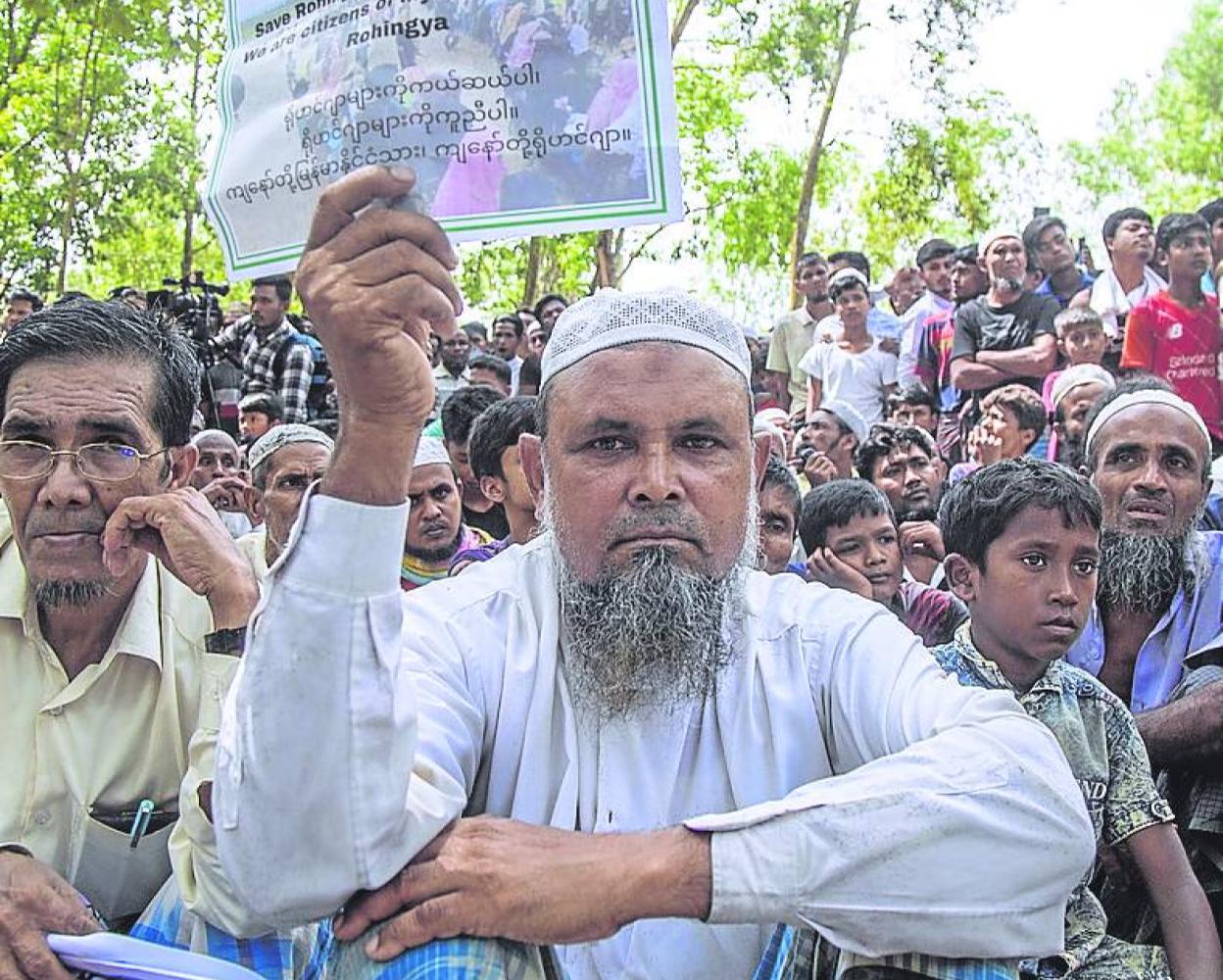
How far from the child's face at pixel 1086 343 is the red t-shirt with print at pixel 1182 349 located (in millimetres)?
205

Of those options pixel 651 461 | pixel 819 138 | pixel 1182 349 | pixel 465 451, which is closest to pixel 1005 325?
pixel 1182 349

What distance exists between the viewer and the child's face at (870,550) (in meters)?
4.91

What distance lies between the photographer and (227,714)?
2088 millimetres

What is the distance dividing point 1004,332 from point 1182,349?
1.26 m

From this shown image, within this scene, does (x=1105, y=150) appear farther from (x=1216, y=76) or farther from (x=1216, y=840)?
(x=1216, y=840)

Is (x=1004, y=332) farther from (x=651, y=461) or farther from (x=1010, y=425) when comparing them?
(x=651, y=461)

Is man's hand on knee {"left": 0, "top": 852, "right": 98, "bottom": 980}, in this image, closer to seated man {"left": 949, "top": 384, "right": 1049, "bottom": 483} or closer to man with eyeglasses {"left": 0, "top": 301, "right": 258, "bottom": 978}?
man with eyeglasses {"left": 0, "top": 301, "right": 258, "bottom": 978}

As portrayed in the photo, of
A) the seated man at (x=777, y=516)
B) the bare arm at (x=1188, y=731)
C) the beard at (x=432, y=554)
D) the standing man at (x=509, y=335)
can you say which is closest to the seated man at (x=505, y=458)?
the beard at (x=432, y=554)

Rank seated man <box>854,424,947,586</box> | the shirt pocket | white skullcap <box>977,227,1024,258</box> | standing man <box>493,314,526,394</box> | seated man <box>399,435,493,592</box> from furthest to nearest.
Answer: standing man <box>493,314,526,394</box>
white skullcap <box>977,227,1024,258</box>
seated man <box>854,424,947,586</box>
seated man <box>399,435,493,592</box>
the shirt pocket

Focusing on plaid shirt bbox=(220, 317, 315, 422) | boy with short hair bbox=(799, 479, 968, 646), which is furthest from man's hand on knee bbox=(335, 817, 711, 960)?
plaid shirt bbox=(220, 317, 315, 422)

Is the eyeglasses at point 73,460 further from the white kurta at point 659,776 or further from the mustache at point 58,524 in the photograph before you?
the white kurta at point 659,776

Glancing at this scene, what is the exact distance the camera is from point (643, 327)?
265 centimetres

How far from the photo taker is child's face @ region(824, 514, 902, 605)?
16.1ft

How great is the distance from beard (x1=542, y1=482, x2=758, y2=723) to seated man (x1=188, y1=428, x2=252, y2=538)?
4836 mm
